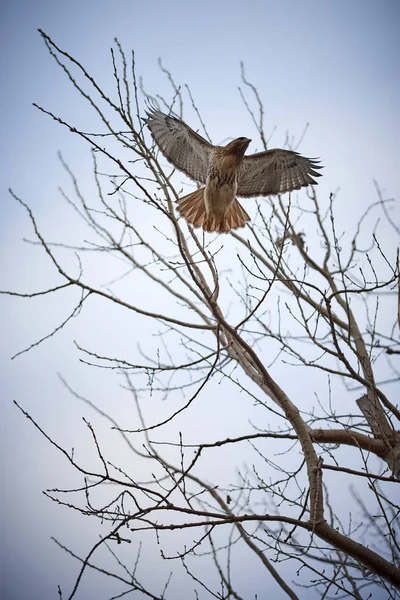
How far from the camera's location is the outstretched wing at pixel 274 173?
5.57 meters

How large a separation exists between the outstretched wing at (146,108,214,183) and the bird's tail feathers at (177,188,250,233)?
435 millimetres

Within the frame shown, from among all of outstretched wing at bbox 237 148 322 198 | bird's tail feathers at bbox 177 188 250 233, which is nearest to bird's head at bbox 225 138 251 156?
outstretched wing at bbox 237 148 322 198

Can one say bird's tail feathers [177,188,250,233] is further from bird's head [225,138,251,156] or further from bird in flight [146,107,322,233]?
bird's head [225,138,251,156]

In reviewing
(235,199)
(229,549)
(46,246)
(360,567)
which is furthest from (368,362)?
(46,246)

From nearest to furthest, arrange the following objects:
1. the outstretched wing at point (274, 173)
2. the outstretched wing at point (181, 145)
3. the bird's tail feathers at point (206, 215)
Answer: the bird's tail feathers at point (206, 215), the outstretched wing at point (181, 145), the outstretched wing at point (274, 173)

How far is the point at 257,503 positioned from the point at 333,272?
2.21 meters

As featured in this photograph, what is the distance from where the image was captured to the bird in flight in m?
5.22

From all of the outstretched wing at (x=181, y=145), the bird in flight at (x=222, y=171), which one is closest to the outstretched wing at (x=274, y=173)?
the bird in flight at (x=222, y=171)

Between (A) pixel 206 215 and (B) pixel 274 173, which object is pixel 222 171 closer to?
(A) pixel 206 215

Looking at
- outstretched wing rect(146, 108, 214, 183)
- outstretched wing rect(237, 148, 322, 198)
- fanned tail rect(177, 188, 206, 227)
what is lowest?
fanned tail rect(177, 188, 206, 227)

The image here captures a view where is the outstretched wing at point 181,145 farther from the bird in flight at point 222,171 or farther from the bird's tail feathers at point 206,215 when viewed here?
the bird's tail feathers at point 206,215

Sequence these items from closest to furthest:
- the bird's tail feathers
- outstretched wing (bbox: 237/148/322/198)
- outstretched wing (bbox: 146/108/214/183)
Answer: the bird's tail feathers
outstretched wing (bbox: 146/108/214/183)
outstretched wing (bbox: 237/148/322/198)

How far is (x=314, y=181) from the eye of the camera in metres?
5.62

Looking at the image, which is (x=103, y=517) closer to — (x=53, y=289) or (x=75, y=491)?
(x=75, y=491)
